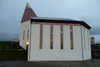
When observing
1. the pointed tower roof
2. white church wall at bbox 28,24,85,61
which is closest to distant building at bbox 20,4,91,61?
white church wall at bbox 28,24,85,61

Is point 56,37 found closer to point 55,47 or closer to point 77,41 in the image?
point 55,47

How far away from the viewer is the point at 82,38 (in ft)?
62.8

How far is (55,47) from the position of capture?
59.2 ft

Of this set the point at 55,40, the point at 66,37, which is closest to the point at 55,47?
the point at 55,40

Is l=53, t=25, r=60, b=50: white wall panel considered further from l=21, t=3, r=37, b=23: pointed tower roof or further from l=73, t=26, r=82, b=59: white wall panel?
l=21, t=3, r=37, b=23: pointed tower roof

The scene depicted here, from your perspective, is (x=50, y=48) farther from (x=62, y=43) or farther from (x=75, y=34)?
(x=75, y=34)

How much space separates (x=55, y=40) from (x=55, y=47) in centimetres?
161

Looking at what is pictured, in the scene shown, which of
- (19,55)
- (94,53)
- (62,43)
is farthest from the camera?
(94,53)

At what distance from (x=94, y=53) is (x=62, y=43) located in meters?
14.5

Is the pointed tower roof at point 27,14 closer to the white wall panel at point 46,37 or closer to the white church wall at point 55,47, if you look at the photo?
the white church wall at point 55,47

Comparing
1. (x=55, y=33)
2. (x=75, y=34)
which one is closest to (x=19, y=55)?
(x=55, y=33)

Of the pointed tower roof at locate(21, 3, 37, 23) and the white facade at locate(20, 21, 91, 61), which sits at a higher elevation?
the pointed tower roof at locate(21, 3, 37, 23)

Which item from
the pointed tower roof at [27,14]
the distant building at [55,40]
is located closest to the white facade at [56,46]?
the distant building at [55,40]

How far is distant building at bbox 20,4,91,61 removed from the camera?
17.6 m
